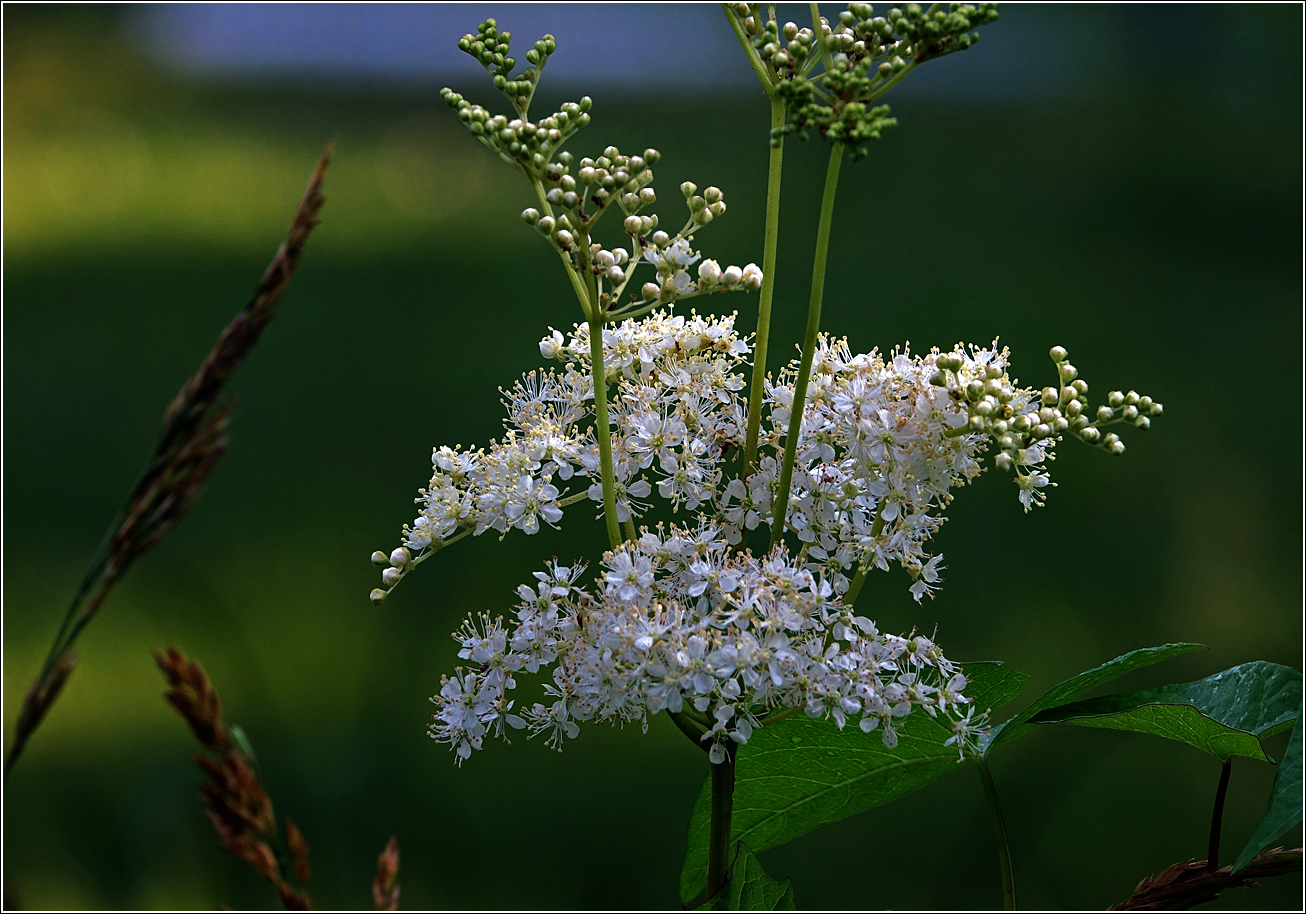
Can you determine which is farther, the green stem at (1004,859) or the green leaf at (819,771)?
the green leaf at (819,771)

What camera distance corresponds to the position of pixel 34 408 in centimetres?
329

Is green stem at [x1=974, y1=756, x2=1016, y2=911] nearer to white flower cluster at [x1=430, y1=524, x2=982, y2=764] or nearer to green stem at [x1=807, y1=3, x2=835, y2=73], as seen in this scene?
white flower cluster at [x1=430, y1=524, x2=982, y2=764]

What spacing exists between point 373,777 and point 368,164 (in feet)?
10.3

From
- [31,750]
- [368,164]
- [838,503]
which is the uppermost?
[838,503]

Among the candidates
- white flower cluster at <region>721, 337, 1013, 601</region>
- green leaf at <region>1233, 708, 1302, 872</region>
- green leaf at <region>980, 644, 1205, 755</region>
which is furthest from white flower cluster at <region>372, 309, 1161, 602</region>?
green leaf at <region>1233, 708, 1302, 872</region>

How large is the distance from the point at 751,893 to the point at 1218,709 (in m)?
0.39

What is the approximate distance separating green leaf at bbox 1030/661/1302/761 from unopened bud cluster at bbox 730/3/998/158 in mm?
448

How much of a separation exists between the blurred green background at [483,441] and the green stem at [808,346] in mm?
403

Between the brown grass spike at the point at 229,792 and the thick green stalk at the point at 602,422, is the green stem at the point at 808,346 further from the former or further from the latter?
the brown grass spike at the point at 229,792

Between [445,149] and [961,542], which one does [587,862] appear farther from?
[445,149]

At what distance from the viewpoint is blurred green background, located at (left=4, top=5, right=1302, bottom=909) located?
7.18 feet

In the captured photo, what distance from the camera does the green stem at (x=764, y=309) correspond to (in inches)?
29.4

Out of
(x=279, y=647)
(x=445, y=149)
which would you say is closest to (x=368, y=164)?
(x=445, y=149)

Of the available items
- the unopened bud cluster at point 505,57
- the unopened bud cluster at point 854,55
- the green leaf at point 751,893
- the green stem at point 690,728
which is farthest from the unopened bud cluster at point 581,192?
the green leaf at point 751,893
